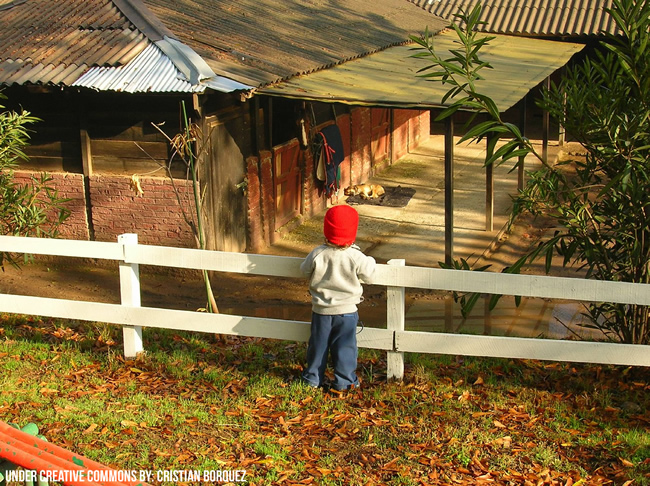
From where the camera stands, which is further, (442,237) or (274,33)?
(442,237)

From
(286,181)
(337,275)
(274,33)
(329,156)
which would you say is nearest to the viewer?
(337,275)

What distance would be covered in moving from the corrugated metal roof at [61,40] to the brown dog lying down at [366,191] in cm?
637

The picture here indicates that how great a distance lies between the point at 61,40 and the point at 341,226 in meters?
7.04

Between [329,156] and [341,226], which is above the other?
[341,226]

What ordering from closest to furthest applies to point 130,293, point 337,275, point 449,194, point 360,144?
point 337,275 → point 130,293 → point 449,194 → point 360,144

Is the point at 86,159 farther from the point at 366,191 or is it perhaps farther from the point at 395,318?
the point at 395,318

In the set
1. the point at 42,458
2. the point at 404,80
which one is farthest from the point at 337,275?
the point at 404,80

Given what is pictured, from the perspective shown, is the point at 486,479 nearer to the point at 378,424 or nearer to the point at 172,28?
the point at 378,424

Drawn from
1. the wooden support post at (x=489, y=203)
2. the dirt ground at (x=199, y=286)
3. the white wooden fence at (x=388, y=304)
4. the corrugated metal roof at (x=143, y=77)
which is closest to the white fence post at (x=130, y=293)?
the white wooden fence at (x=388, y=304)

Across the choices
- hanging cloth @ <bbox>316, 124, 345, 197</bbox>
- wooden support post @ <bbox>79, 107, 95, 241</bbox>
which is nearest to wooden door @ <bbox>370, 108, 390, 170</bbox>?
hanging cloth @ <bbox>316, 124, 345, 197</bbox>

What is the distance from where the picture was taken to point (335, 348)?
592 centimetres

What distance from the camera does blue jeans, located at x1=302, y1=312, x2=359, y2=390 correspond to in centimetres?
586

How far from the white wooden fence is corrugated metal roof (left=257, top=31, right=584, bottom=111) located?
448cm

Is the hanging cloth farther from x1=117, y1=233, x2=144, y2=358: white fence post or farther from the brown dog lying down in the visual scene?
x1=117, y1=233, x2=144, y2=358: white fence post
